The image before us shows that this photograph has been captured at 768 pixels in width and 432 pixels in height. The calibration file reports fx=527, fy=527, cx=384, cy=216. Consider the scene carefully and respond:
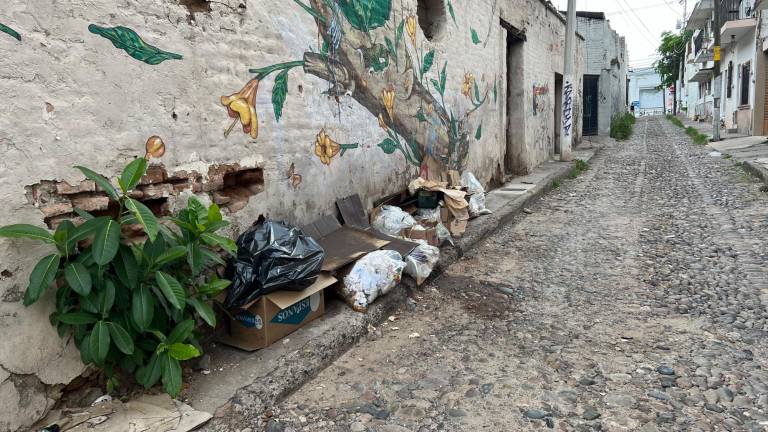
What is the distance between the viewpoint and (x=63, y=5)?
2400 mm

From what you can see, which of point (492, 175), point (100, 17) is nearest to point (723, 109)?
point (492, 175)

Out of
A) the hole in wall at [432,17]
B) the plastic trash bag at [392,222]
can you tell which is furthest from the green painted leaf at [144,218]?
the hole in wall at [432,17]

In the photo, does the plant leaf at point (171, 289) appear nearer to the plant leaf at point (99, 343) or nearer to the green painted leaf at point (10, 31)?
the plant leaf at point (99, 343)

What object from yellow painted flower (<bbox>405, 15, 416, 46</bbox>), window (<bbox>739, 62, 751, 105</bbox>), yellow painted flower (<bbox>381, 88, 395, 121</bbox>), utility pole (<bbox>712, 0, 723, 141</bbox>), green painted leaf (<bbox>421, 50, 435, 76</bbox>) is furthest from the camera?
window (<bbox>739, 62, 751, 105</bbox>)

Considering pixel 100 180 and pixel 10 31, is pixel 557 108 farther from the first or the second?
pixel 10 31

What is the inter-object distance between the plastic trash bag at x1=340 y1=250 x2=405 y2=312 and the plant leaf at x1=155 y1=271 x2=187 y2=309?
1.45 m

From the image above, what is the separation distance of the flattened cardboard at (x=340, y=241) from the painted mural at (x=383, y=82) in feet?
1.90

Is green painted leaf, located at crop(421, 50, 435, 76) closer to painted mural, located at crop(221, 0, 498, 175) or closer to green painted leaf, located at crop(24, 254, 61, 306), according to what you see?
painted mural, located at crop(221, 0, 498, 175)

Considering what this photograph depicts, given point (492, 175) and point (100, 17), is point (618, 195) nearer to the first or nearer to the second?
point (492, 175)

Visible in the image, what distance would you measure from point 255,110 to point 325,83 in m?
0.99

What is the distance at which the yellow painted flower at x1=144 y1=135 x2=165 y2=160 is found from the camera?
283 cm

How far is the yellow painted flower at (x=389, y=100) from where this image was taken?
5422mm

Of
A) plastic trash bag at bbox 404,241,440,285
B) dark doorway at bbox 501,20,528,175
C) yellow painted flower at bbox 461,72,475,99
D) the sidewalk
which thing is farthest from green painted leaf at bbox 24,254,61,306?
the sidewalk

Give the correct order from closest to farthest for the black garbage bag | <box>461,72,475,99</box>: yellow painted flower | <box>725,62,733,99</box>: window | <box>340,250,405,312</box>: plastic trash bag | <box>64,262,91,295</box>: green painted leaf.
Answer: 1. <box>64,262,91,295</box>: green painted leaf
2. the black garbage bag
3. <box>340,250,405,312</box>: plastic trash bag
4. <box>461,72,475,99</box>: yellow painted flower
5. <box>725,62,733,99</box>: window
